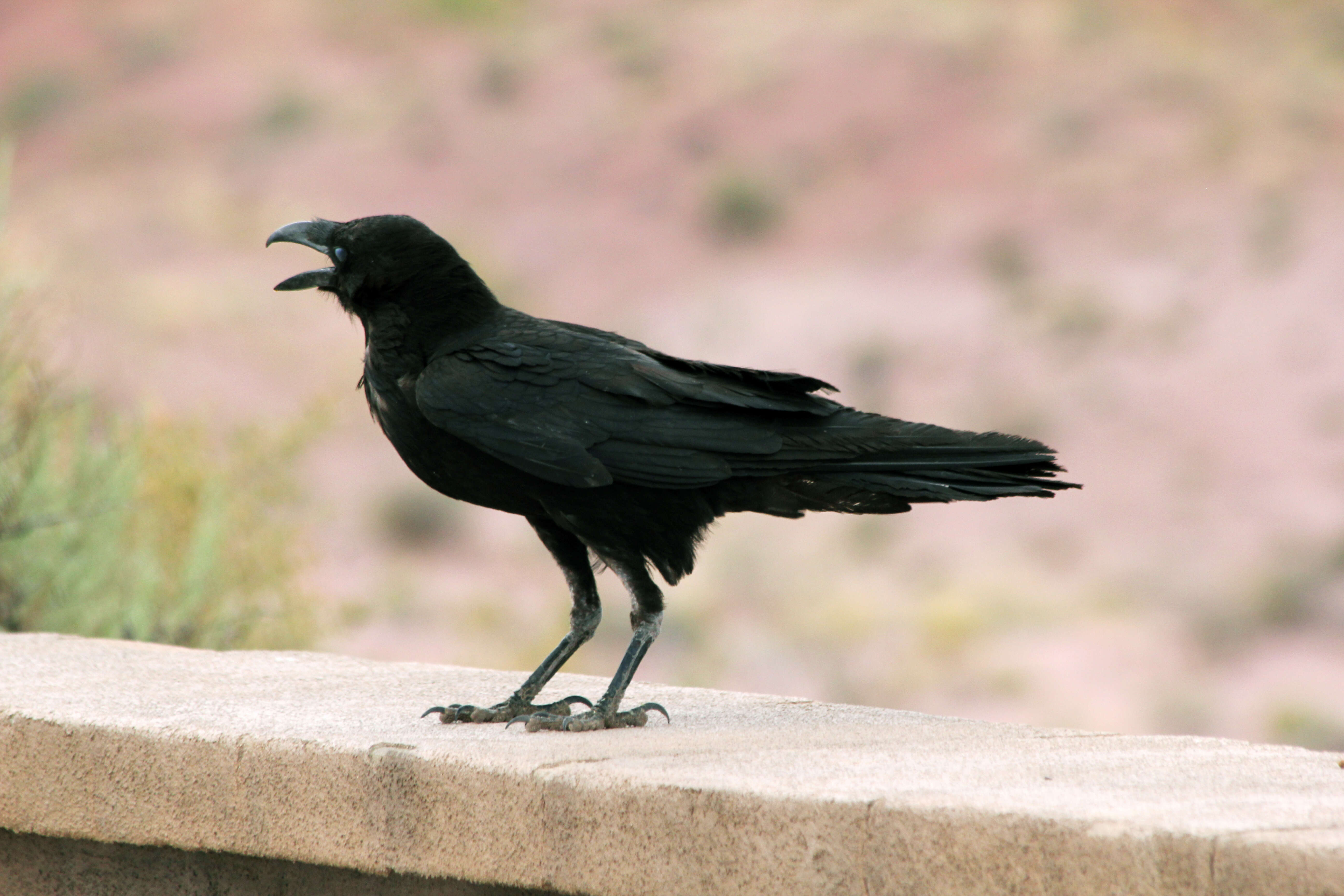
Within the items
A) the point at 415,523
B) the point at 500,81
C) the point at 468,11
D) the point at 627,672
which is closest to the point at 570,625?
the point at 627,672

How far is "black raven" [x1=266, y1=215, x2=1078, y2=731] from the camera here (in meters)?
3.88

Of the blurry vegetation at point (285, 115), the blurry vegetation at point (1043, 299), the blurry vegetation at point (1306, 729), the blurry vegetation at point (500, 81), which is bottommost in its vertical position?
the blurry vegetation at point (1306, 729)

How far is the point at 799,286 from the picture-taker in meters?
30.8

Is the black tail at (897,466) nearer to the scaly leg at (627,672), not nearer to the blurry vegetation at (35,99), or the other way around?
the scaly leg at (627,672)

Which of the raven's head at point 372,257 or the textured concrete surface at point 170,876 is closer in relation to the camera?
the textured concrete surface at point 170,876

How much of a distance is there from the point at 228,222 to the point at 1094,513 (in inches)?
763

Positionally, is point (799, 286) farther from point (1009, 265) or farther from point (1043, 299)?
point (1043, 299)

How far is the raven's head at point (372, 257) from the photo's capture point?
4.21m

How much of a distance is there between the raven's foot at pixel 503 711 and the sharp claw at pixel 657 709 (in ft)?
0.27

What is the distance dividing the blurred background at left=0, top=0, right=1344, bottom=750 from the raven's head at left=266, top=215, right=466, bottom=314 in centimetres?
422

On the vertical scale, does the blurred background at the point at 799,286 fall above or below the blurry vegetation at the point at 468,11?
below

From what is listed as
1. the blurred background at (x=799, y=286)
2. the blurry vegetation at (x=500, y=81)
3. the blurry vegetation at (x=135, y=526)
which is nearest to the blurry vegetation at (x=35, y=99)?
the blurred background at (x=799, y=286)

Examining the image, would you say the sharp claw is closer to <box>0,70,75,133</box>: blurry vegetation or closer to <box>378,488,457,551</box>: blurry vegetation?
<box>378,488,457,551</box>: blurry vegetation

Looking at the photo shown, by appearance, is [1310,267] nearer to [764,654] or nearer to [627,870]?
[764,654]
